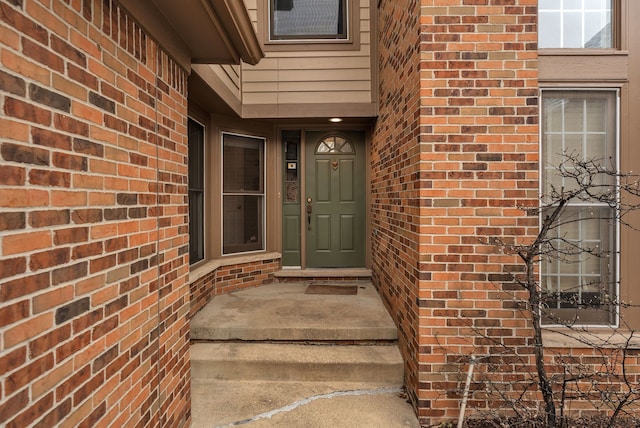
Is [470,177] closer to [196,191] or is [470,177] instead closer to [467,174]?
[467,174]

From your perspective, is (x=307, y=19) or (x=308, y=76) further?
(x=307, y=19)

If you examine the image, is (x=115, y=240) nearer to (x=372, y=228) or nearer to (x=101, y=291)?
(x=101, y=291)

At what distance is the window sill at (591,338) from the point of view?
2.33 meters

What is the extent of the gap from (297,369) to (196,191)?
90.3 inches

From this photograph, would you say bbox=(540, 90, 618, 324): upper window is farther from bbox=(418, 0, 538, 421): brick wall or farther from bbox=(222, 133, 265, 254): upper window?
bbox=(222, 133, 265, 254): upper window

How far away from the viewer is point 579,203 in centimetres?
252

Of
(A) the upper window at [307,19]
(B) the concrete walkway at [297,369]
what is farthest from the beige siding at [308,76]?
(B) the concrete walkway at [297,369]

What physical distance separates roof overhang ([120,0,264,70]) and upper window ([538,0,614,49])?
2212 millimetres

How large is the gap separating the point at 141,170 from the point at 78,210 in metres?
0.51

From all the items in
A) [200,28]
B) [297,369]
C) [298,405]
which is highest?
[200,28]

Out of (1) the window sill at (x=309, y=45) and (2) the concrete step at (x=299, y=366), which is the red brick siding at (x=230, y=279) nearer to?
(2) the concrete step at (x=299, y=366)

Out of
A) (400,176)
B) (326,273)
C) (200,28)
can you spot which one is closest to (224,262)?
(326,273)

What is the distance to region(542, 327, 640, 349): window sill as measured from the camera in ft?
7.65

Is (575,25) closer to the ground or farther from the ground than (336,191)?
farther from the ground
